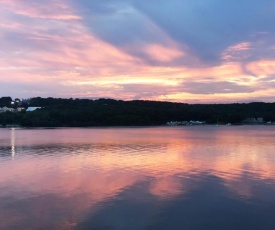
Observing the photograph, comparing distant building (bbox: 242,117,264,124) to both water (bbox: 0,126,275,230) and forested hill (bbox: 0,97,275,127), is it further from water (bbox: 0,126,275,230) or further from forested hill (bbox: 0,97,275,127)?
water (bbox: 0,126,275,230)

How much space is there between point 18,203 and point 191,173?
8563 mm

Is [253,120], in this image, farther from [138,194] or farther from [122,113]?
[138,194]

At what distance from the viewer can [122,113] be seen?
9988 centimetres

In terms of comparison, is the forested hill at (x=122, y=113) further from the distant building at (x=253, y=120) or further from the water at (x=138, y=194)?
the water at (x=138, y=194)

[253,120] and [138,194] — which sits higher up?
[253,120]

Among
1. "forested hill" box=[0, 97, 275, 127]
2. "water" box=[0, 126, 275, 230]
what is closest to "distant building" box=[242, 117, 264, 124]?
"forested hill" box=[0, 97, 275, 127]

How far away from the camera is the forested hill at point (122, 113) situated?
308ft

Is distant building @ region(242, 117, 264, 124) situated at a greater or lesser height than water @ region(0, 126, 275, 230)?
greater

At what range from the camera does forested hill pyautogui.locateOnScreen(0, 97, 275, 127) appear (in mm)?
93750

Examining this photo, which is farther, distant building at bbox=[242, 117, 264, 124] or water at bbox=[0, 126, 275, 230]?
distant building at bbox=[242, 117, 264, 124]

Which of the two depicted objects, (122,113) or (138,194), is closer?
(138,194)

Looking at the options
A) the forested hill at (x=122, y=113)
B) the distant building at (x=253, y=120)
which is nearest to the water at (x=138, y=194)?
the forested hill at (x=122, y=113)

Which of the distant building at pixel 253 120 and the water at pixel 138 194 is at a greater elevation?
the distant building at pixel 253 120

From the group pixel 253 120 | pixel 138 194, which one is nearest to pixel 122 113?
pixel 253 120
